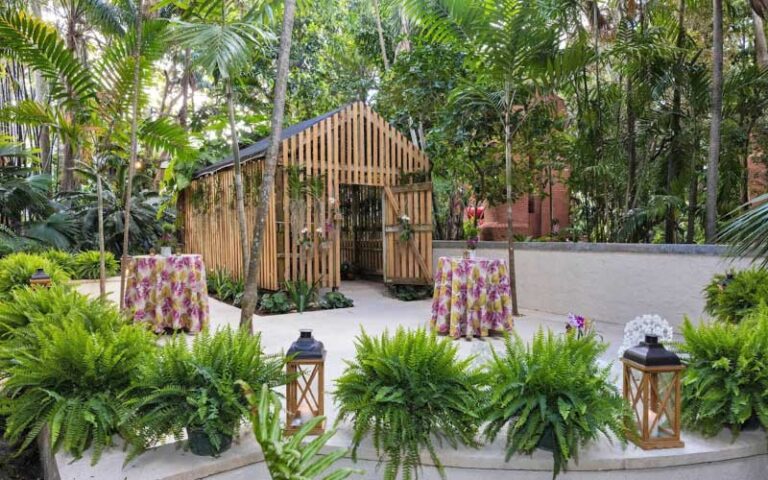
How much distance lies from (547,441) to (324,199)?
206 inches

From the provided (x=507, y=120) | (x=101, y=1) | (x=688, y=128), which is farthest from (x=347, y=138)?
(x=101, y=1)

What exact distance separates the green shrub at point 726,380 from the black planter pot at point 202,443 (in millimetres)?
2081

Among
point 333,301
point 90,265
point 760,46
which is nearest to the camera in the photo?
point 760,46

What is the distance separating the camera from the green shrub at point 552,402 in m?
1.77

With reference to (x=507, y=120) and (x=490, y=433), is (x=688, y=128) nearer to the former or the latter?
(x=507, y=120)

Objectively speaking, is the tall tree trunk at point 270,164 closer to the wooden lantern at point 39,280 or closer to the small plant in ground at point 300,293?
the wooden lantern at point 39,280

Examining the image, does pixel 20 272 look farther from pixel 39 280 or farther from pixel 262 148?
pixel 262 148

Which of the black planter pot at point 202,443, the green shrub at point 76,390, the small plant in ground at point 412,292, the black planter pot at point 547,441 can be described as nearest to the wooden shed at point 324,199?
the small plant in ground at point 412,292

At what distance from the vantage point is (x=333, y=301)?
21.4 ft

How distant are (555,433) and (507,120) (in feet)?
14.8

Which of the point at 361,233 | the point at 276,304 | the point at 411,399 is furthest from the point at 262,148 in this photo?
the point at 411,399

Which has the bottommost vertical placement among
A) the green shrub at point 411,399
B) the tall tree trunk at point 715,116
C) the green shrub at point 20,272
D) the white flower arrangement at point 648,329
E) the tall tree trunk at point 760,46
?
the green shrub at point 411,399

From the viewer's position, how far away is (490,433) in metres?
1.92

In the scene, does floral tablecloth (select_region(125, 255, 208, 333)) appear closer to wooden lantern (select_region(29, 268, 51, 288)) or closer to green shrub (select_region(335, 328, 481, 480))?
wooden lantern (select_region(29, 268, 51, 288))
